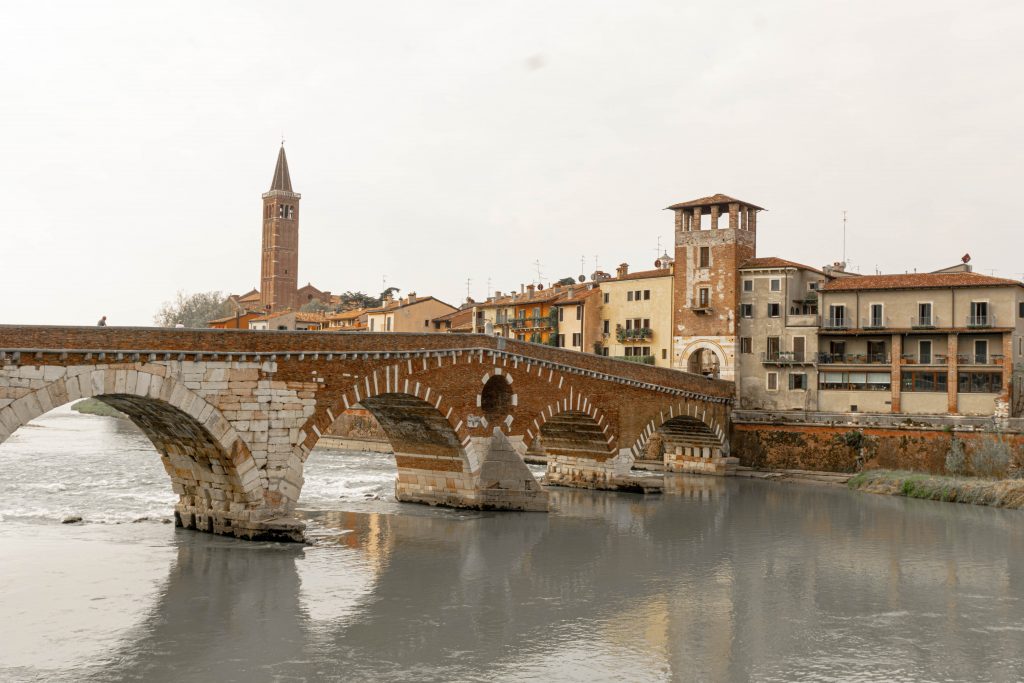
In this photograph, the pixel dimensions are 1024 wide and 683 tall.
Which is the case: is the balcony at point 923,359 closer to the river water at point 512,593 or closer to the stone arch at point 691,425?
the stone arch at point 691,425

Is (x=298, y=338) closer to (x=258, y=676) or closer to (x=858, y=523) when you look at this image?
(x=258, y=676)

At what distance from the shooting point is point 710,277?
44.1 meters

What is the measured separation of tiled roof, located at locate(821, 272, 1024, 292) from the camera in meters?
38.5

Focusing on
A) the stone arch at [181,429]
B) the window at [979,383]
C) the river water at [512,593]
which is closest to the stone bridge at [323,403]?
the stone arch at [181,429]

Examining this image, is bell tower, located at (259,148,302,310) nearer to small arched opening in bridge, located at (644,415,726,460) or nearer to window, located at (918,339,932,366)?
small arched opening in bridge, located at (644,415,726,460)

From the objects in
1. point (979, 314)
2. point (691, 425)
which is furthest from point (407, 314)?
point (979, 314)

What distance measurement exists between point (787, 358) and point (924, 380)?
5567 millimetres

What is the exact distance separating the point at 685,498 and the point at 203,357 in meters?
18.5

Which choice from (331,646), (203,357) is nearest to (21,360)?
(203,357)

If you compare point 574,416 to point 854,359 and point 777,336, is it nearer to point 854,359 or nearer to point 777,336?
point 777,336

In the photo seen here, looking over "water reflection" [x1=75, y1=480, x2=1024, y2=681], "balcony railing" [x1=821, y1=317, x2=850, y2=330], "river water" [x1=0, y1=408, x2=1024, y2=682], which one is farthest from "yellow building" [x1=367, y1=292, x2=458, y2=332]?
"water reflection" [x1=75, y1=480, x2=1024, y2=681]

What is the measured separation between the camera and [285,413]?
23.4 metres

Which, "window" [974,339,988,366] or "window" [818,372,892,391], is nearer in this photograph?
"window" [974,339,988,366]

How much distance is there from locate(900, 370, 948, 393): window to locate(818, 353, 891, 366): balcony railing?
40.0 inches
